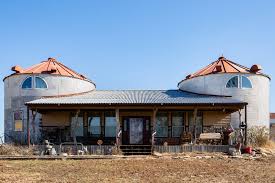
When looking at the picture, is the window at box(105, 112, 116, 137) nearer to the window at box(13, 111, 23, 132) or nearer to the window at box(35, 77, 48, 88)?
the window at box(35, 77, 48, 88)

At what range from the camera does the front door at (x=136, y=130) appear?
28.0 meters

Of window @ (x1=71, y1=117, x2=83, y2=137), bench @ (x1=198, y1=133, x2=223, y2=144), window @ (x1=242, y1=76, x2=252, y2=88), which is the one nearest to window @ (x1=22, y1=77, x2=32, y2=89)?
window @ (x1=71, y1=117, x2=83, y2=137)

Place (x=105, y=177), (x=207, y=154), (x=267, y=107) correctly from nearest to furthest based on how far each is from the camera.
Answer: (x=105, y=177) → (x=207, y=154) → (x=267, y=107)

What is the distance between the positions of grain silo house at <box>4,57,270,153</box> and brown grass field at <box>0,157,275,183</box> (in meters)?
4.73

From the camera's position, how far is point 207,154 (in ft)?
75.6

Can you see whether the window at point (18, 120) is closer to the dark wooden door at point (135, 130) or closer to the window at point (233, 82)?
the dark wooden door at point (135, 130)

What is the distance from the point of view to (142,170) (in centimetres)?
1695

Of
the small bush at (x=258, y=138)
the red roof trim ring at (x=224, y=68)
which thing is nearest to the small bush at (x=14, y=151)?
the small bush at (x=258, y=138)

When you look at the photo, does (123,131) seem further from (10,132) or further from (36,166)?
(36,166)

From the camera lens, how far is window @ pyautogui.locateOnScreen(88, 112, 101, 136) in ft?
91.8

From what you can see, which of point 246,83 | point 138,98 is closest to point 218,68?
point 246,83

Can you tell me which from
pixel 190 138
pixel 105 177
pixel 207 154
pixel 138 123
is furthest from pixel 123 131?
pixel 105 177

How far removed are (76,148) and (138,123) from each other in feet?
19.3

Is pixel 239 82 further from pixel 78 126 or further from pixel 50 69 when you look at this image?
pixel 50 69
